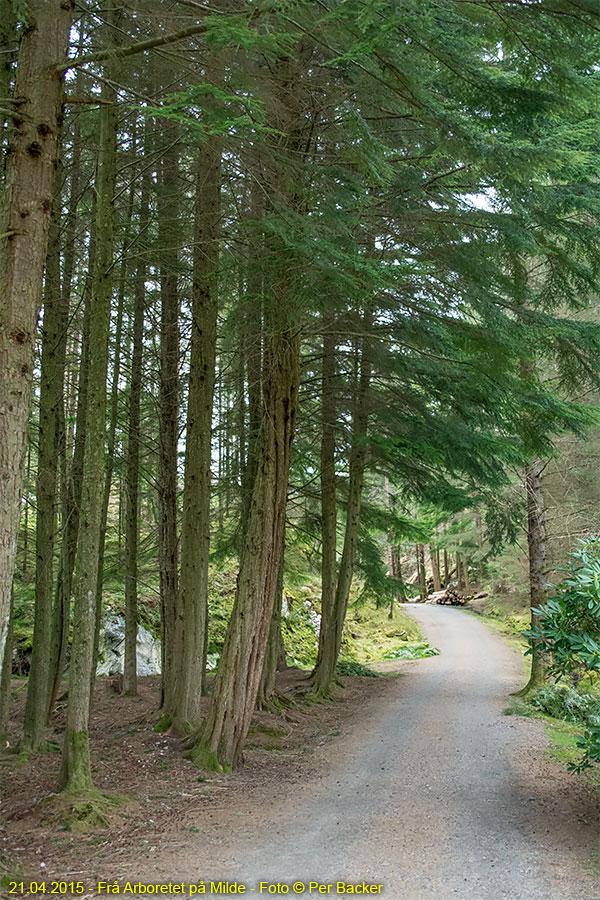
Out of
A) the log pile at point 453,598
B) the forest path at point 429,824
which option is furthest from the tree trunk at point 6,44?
the log pile at point 453,598

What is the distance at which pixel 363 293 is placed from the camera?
618cm

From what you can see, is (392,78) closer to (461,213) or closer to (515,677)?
(461,213)

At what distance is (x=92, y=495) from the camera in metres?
6.07

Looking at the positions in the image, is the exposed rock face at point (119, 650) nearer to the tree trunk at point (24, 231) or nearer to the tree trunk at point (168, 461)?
the tree trunk at point (168, 461)

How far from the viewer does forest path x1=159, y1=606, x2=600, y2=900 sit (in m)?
4.53

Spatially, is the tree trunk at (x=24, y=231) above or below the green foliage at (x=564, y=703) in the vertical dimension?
above

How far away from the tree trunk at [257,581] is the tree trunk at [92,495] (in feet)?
6.74

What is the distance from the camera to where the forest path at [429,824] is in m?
4.53

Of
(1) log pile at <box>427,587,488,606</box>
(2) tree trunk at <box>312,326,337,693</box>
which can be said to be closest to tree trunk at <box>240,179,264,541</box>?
(2) tree trunk at <box>312,326,337,693</box>

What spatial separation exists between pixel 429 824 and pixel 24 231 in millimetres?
5802

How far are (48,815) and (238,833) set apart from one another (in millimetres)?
1564

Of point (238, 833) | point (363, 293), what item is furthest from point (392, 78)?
point (238, 833)

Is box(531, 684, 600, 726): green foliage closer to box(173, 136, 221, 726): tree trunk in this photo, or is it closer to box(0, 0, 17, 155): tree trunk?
box(173, 136, 221, 726): tree trunk

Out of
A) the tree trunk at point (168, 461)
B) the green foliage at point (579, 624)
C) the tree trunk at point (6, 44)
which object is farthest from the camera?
the tree trunk at point (168, 461)
